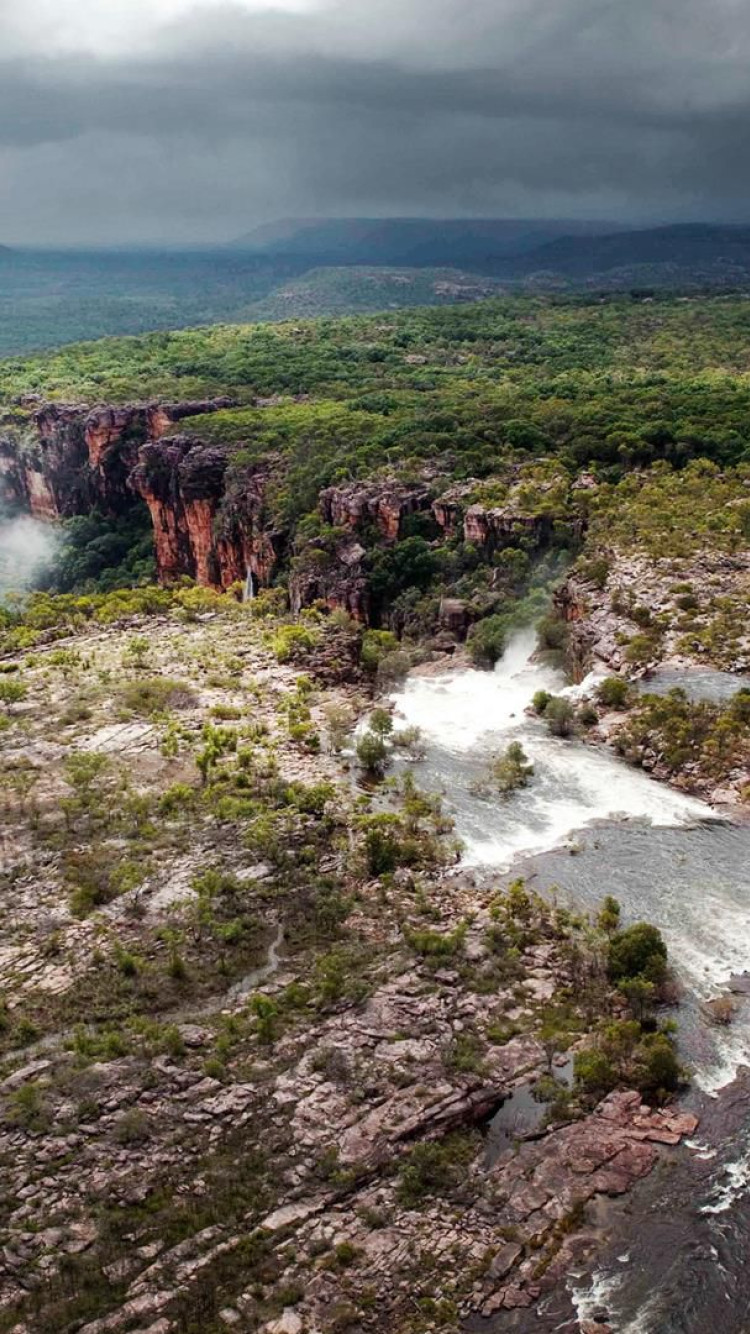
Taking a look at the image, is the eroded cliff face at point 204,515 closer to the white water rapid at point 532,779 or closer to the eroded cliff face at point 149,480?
the eroded cliff face at point 149,480

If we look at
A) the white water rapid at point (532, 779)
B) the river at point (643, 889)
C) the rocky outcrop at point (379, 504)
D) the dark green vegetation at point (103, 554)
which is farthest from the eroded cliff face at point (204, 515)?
the river at point (643, 889)

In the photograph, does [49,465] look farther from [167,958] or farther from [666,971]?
[666,971]

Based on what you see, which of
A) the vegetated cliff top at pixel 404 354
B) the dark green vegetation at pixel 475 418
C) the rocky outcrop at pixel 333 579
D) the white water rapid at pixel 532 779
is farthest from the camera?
the vegetated cliff top at pixel 404 354

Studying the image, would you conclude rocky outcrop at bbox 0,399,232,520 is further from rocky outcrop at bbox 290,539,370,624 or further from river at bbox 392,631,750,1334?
river at bbox 392,631,750,1334

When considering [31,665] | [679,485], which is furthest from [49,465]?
[679,485]

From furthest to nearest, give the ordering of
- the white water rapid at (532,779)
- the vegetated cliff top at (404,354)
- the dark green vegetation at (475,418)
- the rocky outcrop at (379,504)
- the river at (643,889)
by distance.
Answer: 1. the vegetated cliff top at (404,354)
2. the rocky outcrop at (379,504)
3. the dark green vegetation at (475,418)
4. the white water rapid at (532,779)
5. the river at (643,889)

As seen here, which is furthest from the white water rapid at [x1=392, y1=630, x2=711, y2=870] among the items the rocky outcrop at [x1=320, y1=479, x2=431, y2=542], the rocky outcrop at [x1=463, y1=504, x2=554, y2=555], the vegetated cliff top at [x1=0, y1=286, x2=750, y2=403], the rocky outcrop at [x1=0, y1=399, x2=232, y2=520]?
the rocky outcrop at [x1=0, y1=399, x2=232, y2=520]
